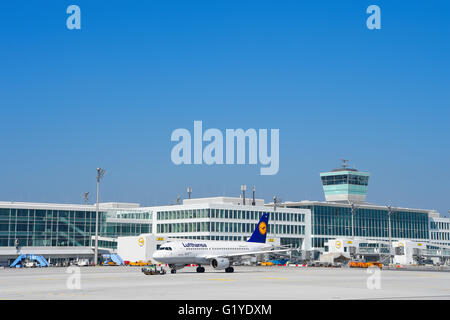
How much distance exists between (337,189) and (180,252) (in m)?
118

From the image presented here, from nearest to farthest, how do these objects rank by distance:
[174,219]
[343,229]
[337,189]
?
[174,219]
[343,229]
[337,189]

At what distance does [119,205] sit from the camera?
181 metres

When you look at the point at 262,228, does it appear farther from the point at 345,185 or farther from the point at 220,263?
the point at 345,185

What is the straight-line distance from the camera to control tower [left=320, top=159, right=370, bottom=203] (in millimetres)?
182250

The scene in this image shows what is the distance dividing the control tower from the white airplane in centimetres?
10367

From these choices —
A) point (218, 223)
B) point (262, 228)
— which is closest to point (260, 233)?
point (262, 228)

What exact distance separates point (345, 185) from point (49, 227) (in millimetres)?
91093

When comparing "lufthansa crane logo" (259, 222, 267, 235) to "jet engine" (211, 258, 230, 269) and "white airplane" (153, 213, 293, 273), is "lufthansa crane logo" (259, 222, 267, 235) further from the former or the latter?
"jet engine" (211, 258, 230, 269)

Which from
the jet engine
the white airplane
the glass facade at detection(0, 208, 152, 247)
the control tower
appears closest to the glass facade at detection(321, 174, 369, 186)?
the control tower

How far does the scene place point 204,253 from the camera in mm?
76625

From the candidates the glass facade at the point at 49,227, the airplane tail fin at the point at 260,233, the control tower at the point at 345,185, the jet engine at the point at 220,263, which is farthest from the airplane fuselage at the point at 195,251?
the control tower at the point at 345,185
